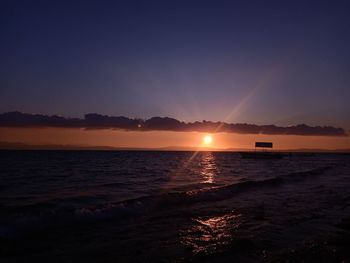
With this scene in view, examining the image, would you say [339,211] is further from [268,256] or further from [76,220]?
[76,220]

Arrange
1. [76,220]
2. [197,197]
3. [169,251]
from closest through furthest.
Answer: [169,251]
[76,220]
[197,197]

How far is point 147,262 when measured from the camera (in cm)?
1027

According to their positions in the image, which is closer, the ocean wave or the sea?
the sea

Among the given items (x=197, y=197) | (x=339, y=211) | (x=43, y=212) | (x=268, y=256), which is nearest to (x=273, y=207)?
(x=339, y=211)

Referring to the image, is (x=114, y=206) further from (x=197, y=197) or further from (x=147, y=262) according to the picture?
(x=147, y=262)

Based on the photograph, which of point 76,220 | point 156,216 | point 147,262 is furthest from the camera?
point 156,216

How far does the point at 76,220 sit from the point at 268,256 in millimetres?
9263

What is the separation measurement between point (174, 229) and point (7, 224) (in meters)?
6.70

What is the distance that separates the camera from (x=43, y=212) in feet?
55.7

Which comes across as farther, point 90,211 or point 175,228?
point 90,211

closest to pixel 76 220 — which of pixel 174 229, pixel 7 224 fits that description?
pixel 7 224

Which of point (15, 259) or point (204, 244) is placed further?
point (204, 244)

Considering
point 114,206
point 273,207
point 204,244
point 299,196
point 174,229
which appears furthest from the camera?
point 299,196

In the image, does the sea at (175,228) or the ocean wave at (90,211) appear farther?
the ocean wave at (90,211)
